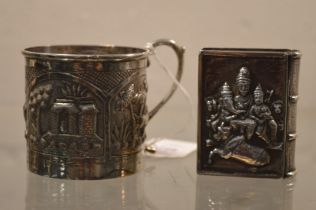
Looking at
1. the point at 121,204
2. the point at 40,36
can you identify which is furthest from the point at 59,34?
the point at 121,204

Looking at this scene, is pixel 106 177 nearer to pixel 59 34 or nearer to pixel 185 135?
pixel 185 135

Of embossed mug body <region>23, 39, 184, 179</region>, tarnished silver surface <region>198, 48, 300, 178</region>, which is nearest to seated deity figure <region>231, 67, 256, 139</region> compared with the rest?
tarnished silver surface <region>198, 48, 300, 178</region>

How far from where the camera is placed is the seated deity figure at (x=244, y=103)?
1302mm

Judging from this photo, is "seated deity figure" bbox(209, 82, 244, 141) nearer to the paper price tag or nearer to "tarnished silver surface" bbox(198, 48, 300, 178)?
"tarnished silver surface" bbox(198, 48, 300, 178)

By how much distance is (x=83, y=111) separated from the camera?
129 cm

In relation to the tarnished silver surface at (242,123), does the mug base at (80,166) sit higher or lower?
lower

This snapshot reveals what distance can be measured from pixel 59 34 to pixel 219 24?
47 centimetres

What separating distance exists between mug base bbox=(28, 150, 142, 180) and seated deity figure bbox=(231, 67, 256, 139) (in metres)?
0.21

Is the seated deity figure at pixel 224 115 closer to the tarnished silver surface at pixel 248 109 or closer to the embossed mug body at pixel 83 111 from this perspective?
the tarnished silver surface at pixel 248 109

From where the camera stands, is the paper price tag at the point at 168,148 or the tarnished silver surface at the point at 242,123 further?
the paper price tag at the point at 168,148

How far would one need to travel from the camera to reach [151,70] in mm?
2172

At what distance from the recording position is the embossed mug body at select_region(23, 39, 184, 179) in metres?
1.29

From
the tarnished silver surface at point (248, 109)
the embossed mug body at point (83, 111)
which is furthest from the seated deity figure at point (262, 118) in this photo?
the embossed mug body at point (83, 111)

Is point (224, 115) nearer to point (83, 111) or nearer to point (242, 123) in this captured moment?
point (242, 123)
